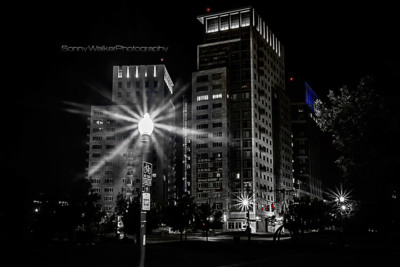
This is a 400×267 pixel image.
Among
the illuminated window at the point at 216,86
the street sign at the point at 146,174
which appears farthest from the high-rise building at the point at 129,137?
the street sign at the point at 146,174

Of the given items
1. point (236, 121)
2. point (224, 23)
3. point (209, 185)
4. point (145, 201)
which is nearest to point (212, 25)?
point (224, 23)

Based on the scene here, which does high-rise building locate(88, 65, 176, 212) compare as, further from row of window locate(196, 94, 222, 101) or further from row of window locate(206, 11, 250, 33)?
row of window locate(206, 11, 250, 33)

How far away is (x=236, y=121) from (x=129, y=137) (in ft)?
162

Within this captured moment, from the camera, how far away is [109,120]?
173250mm

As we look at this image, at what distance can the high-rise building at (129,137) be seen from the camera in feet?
545

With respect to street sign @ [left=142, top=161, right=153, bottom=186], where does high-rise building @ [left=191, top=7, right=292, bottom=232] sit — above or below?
above

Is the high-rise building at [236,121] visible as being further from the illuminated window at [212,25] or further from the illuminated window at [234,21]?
the illuminated window at [234,21]

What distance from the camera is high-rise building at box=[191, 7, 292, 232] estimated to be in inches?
5404

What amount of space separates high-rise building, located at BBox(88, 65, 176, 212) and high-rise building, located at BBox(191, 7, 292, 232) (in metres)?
30.0

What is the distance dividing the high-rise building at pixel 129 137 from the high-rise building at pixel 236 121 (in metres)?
30.0

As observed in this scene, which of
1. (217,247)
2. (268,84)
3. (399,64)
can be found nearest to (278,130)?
(268,84)

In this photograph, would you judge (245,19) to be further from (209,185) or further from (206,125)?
(209,185)

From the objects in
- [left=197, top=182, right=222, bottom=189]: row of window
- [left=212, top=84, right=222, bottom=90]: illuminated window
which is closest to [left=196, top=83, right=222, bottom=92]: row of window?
[left=212, top=84, right=222, bottom=90]: illuminated window

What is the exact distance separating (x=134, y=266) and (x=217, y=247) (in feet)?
63.4
